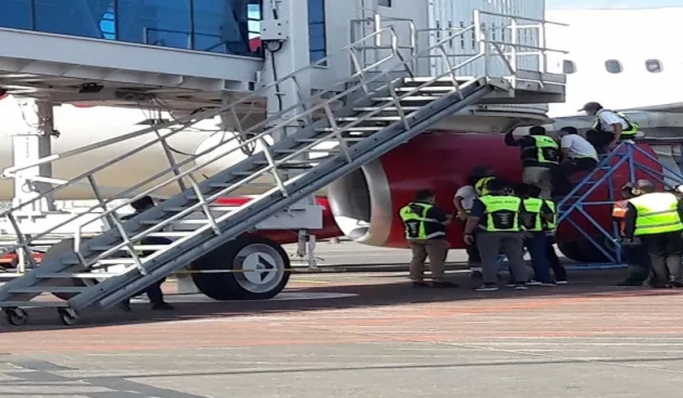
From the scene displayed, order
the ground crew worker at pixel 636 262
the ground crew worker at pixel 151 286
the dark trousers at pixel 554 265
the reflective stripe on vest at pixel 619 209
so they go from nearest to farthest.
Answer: the ground crew worker at pixel 151 286 < the ground crew worker at pixel 636 262 < the dark trousers at pixel 554 265 < the reflective stripe on vest at pixel 619 209

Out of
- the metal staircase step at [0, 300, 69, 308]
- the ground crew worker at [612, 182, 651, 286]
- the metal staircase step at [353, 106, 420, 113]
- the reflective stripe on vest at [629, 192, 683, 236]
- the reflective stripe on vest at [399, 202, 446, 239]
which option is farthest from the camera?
the reflective stripe on vest at [399, 202, 446, 239]

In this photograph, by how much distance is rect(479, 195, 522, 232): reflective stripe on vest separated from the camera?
18.8 meters

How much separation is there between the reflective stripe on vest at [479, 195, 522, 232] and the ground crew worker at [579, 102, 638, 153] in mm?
3290

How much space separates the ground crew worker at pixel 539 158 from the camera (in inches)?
794

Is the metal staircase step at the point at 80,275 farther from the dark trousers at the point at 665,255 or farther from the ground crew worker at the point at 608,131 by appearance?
the ground crew worker at the point at 608,131

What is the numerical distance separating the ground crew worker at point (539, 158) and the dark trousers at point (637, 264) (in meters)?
1.66

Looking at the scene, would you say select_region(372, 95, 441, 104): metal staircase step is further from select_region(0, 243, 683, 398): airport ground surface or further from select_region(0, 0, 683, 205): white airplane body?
select_region(0, 0, 683, 205): white airplane body

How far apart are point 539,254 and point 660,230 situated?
1.76 m

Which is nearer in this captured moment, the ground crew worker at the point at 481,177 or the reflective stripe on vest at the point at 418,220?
the reflective stripe on vest at the point at 418,220

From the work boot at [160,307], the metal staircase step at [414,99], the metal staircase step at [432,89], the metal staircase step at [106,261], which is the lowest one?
the work boot at [160,307]

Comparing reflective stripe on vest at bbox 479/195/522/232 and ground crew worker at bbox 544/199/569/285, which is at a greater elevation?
reflective stripe on vest at bbox 479/195/522/232

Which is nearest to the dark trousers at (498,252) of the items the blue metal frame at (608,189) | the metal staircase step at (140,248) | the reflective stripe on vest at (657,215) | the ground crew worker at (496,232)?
the ground crew worker at (496,232)

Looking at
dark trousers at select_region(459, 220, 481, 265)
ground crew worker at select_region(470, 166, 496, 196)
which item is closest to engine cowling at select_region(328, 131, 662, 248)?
dark trousers at select_region(459, 220, 481, 265)

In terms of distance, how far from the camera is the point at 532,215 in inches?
755
